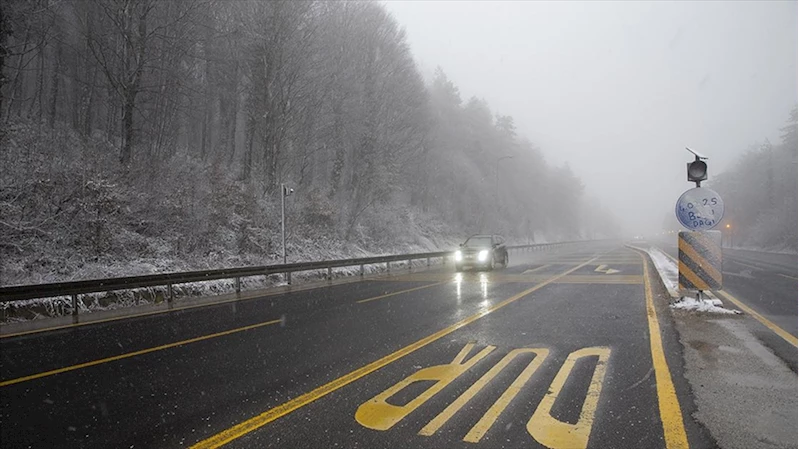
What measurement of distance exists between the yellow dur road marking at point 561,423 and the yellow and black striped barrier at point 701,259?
5.47 meters

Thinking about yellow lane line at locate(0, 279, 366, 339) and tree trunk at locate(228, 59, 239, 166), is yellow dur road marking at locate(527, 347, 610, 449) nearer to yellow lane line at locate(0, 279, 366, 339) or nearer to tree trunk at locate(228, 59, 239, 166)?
yellow lane line at locate(0, 279, 366, 339)

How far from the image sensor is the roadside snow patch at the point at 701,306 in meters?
9.14

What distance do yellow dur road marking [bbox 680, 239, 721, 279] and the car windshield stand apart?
43.6ft

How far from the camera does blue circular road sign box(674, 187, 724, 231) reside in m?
9.02

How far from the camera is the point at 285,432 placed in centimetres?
377

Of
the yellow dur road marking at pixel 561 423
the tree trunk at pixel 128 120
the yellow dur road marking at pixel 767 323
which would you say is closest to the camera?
the yellow dur road marking at pixel 561 423

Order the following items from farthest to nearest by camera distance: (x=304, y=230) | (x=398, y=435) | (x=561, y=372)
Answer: (x=304, y=230) → (x=561, y=372) → (x=398, y=435)

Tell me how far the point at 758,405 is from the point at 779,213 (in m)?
68.9

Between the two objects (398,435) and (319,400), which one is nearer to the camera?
(398,435)

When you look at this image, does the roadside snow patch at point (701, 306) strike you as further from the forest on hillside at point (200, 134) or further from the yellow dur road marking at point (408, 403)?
the forest on hillside at point (200, 134)

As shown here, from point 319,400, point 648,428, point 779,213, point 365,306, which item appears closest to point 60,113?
point 365,306

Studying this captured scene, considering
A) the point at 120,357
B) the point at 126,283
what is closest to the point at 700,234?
the point at 120,357

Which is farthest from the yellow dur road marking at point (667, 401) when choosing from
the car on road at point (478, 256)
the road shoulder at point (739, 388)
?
the car on road at point (478, 256)

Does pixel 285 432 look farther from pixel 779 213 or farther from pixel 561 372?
pixel 779 213
